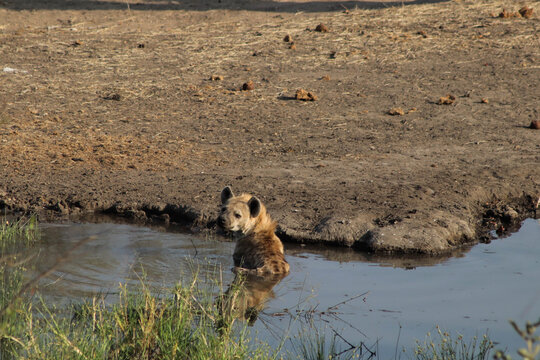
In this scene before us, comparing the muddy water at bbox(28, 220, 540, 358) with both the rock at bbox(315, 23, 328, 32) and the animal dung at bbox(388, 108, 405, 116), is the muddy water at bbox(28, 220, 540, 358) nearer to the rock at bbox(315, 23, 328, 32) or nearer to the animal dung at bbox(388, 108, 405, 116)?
the animal dung at bbox(388, 108, 405, 116)

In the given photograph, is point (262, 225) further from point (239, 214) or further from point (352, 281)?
point (352, 281)

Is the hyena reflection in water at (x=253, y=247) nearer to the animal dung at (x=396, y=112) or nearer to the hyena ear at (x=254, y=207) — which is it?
the hyena ear at (x=254, y=207)

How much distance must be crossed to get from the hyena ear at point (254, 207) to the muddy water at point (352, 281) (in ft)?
1.49

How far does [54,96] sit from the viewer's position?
31.9ft

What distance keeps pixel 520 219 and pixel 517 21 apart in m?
6.48

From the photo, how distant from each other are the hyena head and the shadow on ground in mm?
8202

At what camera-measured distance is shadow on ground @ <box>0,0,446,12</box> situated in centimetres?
1334

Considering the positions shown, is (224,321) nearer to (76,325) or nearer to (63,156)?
(76,325)

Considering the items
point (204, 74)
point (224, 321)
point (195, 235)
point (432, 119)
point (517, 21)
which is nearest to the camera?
point (224, 321)

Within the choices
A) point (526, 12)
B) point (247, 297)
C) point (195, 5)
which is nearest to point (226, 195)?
point (247, 297)

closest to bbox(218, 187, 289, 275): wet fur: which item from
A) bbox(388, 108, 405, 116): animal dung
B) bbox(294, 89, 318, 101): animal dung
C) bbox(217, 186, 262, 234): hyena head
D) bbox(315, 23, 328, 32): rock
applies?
bbox(217, 186, 262, 234): hyena head

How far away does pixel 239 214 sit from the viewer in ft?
18.5

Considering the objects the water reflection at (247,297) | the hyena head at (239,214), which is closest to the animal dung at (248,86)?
the hyena head at (239,214)

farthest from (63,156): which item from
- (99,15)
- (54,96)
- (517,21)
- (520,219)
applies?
(517,21)
